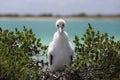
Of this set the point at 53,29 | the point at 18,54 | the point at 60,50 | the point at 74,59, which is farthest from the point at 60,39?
the point at 53,29

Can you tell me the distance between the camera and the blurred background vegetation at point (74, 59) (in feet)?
20.2

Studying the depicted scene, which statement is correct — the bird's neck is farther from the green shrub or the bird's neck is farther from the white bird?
the green shrub

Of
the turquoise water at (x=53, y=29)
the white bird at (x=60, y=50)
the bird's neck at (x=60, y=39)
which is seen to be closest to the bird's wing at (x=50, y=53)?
the white bird at (x=60, y=50)

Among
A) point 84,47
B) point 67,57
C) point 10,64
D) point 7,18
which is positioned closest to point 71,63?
point 67,57

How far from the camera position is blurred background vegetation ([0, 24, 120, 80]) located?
6160 mm

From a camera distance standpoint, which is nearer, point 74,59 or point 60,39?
point 74,59

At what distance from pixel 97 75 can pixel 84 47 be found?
0.54 meters

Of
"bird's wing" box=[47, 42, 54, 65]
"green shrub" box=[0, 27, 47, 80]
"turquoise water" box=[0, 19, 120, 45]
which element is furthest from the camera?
"turquoise water" box=[0, 19, 120, 45]

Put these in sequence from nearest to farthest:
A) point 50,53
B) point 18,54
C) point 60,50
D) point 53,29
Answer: point 18,54, point 50,53, point 60,50, point 53,29

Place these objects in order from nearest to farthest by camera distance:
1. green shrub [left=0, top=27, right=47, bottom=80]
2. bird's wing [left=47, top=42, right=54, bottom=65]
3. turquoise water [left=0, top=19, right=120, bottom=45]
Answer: green shrub [left=0, top=27, right=47, bottom=80] < bird's wing [left=47, top=42, right=54, bottom=65] < turquoise water [left=0, top=19, right=120, bottom=45]

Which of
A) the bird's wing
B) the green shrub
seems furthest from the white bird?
the green shrub

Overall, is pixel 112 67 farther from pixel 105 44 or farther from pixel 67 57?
pixel 67 57

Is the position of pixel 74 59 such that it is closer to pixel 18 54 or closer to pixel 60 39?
pixel 60 39

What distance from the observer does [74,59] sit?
7125mm
